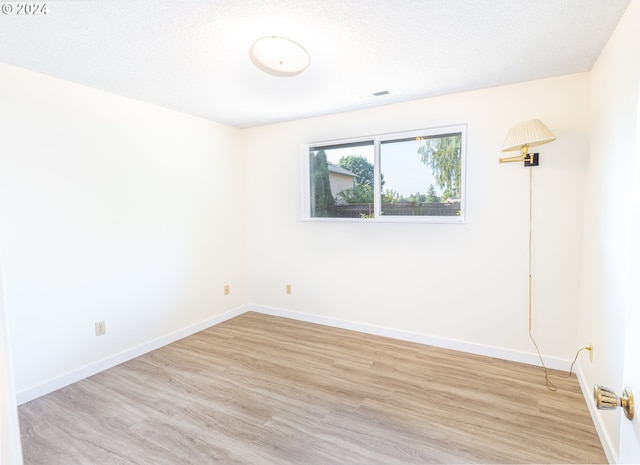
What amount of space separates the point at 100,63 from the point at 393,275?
2.97 m

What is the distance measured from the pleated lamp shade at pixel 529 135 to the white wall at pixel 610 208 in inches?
11.6

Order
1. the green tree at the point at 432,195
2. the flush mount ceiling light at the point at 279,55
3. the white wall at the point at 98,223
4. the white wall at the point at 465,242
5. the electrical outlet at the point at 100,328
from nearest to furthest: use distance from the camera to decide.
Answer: the flush mount ceiling light at the point at 279,55 → the white wall at the point at 98,223 → the white wall at the point at 465,242 → the electrical outlet at the point at 100,328 → the green tree at the point at 432,195

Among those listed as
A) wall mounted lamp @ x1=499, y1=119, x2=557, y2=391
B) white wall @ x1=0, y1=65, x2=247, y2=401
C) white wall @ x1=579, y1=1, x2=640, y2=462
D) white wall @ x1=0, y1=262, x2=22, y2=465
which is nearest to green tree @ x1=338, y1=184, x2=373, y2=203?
wall mounted lamp @ x1=499, y1=119, x2=557, y2=391

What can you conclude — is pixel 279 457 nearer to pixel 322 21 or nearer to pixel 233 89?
pixel 322 21

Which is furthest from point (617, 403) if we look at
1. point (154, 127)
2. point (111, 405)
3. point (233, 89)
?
point (154, 127)

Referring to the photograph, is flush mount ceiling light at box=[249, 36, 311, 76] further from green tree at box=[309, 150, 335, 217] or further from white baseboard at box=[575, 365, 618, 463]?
white baseboard at box=[575, 365, 618, 463]

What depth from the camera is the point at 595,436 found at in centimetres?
A: 191

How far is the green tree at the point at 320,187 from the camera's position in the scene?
12.4ft

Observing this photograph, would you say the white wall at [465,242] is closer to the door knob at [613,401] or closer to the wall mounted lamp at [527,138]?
Answer: the wall mounted lamp at [527,138]

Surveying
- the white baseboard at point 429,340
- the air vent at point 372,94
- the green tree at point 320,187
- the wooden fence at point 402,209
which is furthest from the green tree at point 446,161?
the white baseboard at point 429,340

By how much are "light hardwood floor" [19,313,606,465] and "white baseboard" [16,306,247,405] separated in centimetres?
6

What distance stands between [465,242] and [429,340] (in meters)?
1.02

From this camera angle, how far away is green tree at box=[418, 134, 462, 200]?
9.91 ft

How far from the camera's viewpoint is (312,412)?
219 centimetres
